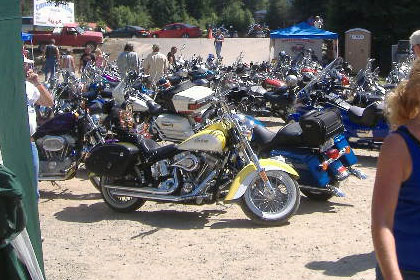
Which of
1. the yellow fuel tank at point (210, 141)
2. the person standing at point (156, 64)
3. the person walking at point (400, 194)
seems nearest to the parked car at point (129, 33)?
the person standing at point (156, 64)

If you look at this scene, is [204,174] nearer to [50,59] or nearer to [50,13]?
[50,59]

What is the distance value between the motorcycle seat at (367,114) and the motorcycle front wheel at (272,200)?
2.91 metres

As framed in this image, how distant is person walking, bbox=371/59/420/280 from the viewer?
231 cm

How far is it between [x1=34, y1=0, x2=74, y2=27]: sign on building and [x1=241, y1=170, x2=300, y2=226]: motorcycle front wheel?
22.8 meters

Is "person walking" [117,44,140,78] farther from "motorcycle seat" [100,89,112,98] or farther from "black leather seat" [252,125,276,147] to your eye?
"black leather seat" [252,125,276,147]

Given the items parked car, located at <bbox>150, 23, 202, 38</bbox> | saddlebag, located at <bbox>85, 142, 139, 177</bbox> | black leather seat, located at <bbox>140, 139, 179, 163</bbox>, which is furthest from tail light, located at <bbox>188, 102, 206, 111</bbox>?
parked car, located at <bbox>150, 23, 202, 38</bbox>

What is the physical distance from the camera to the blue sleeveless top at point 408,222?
237cm

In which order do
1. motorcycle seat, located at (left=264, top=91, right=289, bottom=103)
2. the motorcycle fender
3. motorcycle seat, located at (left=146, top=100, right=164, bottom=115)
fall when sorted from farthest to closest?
motorcycle seat, located at (left=264, top=91, right=289, bottom=103), motorcycle seat, located at (left=146, top=100, right=164, bottom=115), the motorcycle fender

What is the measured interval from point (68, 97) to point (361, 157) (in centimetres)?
461

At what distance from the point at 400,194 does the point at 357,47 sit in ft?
72.1

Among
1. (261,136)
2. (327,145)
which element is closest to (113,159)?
(261,136)

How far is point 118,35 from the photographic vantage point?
49312 millimetres

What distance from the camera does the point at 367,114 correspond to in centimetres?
894

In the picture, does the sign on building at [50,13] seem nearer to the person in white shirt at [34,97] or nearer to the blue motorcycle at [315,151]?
the blue motorcycle at [315,151]
